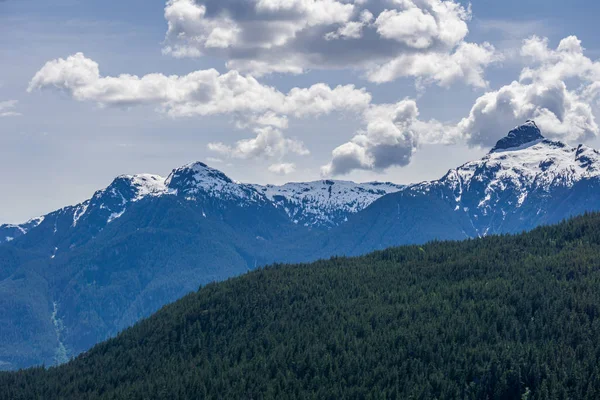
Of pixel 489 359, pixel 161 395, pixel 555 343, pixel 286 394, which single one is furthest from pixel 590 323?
pixel 161 395

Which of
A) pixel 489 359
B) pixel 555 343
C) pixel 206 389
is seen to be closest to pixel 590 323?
pixel 555 343

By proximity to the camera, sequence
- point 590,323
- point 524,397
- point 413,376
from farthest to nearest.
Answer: point 590,323 < point 413,376 < point 524,397

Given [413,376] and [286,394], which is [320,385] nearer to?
[286,394]

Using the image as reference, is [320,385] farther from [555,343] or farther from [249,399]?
[555,343]

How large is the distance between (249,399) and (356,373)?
3262 cm

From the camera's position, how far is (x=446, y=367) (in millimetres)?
186750

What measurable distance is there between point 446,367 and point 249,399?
57442 mm

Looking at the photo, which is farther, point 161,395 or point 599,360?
point 161,395

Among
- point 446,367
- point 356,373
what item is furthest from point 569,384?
point 356,373

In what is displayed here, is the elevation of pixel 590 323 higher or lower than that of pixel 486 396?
higher

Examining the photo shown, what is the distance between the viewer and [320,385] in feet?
629

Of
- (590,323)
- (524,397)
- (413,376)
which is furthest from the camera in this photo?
(590,323)

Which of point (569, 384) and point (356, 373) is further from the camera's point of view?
point (356, 373)

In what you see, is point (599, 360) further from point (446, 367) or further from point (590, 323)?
point (446, 367)
